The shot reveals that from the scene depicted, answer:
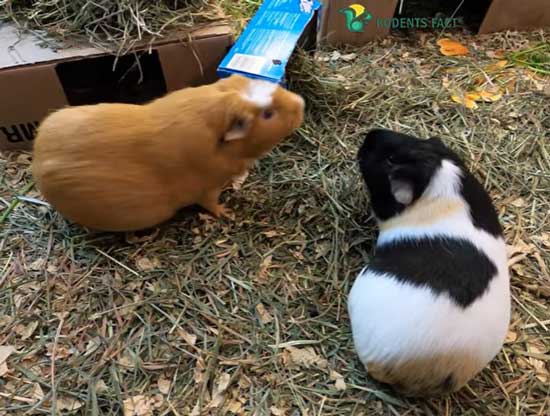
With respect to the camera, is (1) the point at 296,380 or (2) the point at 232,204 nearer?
(1) the point at 296,380

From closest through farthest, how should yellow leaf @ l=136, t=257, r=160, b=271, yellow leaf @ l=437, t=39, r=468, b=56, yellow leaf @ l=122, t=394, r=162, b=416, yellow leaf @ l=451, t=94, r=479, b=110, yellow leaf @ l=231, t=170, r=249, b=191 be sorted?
yellow leaf @ l=122, t=394, r=162, b=416
yellow leaf @ l=136, t=257, r=160, b=271
yellow leaf @ l=231, t=170, r=249, b=191
yellow leaf @ l=451, t=94, r=479, b=110
yellow leaf @ l=437, t=39, r=468, b=56

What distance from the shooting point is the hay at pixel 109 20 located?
1839 mm

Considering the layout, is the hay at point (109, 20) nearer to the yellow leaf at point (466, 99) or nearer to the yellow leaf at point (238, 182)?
the yellow leaf at point (238, 182)

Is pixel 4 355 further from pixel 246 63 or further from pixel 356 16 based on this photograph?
pixel 356 16

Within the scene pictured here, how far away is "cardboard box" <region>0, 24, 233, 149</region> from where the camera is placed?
1.79 m

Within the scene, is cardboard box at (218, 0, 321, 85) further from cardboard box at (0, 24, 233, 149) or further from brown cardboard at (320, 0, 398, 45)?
brown cardboard at (320, 0, 398, 45)

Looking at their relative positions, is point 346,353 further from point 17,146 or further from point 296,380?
point 17,146

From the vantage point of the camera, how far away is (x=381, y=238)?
1.60 m

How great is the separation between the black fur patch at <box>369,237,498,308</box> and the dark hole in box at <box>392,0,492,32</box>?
1.69 m

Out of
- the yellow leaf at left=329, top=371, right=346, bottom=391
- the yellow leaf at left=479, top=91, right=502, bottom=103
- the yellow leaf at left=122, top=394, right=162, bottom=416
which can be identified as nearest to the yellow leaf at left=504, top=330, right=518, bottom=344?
the yellow leaf at left=329, top=371, right=346, bottom=391

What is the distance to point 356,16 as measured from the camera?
2467mm

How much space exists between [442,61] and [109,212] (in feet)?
5.94

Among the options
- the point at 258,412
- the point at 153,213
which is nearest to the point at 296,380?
the point at 258,412

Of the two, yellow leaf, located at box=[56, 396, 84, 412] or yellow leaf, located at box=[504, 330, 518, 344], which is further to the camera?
yellow leaf, located at box=[504, 330, 518, 344]
